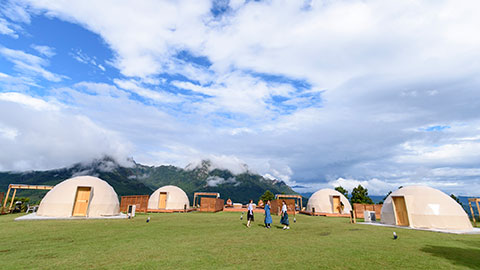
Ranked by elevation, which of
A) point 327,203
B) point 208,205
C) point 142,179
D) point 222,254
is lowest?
point 222,254

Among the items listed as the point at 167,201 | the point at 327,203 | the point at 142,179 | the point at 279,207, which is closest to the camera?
the point at 279,207

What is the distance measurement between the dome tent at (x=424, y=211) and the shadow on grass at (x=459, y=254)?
852 cm

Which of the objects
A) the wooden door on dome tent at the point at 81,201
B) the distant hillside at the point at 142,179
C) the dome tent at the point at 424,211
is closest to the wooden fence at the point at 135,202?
the wooden door on dome tent at the point at 81,201

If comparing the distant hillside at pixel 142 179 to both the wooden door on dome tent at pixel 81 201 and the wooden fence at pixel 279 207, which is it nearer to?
the wooden door on dome tent at pixel 81 201

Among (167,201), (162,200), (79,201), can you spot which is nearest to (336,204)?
(167,201)

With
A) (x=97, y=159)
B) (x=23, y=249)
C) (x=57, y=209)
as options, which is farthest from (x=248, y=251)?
(x=97, y=159)

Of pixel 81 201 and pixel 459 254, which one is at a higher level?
pixel 81 201

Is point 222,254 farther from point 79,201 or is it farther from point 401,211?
point 79,201

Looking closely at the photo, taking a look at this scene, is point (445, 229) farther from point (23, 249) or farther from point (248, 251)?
point (23, 249)

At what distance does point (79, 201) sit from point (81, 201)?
16 centimetres

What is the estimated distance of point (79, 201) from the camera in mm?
20547

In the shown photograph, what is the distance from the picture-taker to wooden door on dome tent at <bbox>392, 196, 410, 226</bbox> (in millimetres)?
17250

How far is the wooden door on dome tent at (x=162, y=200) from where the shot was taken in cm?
3659

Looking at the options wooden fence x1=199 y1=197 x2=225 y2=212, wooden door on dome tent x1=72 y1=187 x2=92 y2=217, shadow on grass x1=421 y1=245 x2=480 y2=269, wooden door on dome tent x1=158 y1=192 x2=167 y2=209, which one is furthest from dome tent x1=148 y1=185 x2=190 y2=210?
shadow on grass x1=421 y1=245 x2=480 y2=269
